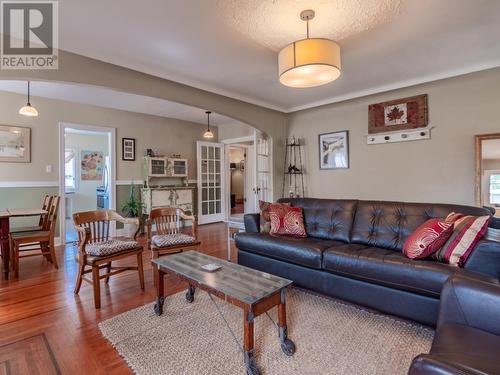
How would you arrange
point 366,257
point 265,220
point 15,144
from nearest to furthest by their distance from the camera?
point 366,257
point 265,220
point 15,144

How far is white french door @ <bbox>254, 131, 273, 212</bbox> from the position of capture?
5.04m

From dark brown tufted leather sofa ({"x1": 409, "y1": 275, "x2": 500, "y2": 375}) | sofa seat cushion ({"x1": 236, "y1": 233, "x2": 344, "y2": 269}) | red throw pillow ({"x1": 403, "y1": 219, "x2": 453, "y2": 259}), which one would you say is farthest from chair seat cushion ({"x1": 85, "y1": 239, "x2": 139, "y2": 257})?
red throw pillow ({"x1": 403, "y1": 219, "x2": 453, "y2": 259})

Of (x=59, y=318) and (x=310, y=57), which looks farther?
(x=59, y=318)

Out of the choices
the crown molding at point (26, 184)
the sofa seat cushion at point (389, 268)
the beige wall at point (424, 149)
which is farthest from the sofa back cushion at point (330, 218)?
the crown molding at point (26, 184)

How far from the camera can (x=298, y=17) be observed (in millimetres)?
2201

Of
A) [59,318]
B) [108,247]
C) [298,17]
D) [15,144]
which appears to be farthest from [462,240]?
[15,144]

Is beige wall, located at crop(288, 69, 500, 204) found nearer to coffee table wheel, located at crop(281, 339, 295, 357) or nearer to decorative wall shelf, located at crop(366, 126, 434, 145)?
decorative wall shelf, located at crop(366, 126, 434, 145)

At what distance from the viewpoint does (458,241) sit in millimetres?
1955

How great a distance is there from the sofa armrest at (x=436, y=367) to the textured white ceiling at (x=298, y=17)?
2256 millimetres

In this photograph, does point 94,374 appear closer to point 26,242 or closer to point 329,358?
point 329,358

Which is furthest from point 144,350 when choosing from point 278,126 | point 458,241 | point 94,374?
point 278,126

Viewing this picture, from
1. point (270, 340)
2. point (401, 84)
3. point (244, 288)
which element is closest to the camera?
point (244, 288)

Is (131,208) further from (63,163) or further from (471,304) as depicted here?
(471,304)

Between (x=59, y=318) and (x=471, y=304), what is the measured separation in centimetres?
278
